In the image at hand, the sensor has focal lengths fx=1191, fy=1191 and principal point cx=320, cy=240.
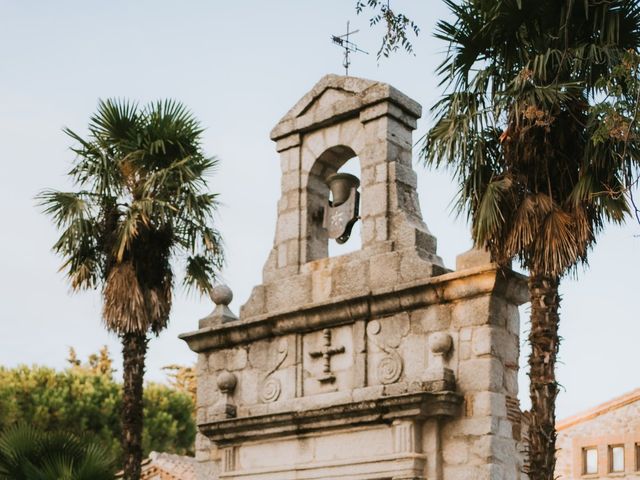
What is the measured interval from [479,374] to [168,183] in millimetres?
6087

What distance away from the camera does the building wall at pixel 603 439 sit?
33.9m

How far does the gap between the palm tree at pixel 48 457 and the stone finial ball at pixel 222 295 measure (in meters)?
2.23

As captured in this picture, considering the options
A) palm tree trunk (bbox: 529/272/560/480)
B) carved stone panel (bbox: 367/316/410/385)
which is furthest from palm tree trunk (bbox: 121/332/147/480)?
palm tree trunk (bbox: 529/272/560/480)

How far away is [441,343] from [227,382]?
302cm

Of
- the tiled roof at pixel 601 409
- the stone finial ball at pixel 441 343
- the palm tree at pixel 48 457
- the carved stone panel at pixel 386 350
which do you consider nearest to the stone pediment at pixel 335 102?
the carved stone panel at pixel 386 350

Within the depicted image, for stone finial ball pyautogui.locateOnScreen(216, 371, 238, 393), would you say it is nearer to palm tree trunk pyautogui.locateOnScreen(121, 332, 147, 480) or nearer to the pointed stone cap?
the pointed stone cap

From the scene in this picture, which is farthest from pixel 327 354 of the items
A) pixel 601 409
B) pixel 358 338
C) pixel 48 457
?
pixel 601 409

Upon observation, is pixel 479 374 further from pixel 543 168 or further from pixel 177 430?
pixel 177 430

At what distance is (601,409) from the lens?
34656 mm

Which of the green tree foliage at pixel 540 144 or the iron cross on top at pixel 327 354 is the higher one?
the green tree foliage at pixel 540 144

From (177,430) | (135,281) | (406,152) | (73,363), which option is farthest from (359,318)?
(73,363)

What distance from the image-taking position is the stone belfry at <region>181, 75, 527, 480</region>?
37.8ft

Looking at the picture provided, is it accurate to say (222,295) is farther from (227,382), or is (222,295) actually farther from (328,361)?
(328,361)

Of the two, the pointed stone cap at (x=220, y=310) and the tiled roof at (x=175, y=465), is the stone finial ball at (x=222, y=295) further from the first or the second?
the tiled roof at (x=175, y=465)
